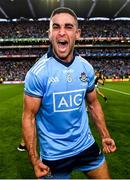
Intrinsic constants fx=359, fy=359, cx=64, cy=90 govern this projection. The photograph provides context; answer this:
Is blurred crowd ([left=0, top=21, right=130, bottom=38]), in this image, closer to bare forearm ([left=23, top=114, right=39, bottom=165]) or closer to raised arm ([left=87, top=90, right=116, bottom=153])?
raised arm ([left=87, top=90, right=116, bottom=153])

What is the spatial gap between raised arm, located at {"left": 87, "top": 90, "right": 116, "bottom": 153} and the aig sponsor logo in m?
0.40

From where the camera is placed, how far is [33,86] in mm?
3475

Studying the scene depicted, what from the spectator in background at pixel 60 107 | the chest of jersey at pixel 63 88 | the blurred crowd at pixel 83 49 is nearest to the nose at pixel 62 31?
the spectator in background at pixel 60 107

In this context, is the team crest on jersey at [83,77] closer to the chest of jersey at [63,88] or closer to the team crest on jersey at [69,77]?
the chest of jersey at [63,88]

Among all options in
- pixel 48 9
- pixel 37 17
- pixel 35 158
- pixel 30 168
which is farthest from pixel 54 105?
pixel 37 17

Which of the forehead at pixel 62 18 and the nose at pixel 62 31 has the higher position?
the forehead at pixel 62 18

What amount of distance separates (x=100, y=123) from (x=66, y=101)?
0.75m

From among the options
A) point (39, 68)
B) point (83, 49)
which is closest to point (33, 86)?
point (39, 68)

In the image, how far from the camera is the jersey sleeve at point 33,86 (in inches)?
137

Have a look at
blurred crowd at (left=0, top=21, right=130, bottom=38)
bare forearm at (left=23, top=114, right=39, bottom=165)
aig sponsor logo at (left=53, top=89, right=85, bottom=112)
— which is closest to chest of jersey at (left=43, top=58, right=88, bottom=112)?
aig sponsor logo at (left=53, top=89, right=85, bottom=112)

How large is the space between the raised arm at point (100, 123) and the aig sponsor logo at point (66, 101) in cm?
40

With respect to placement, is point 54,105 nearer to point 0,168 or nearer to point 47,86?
point 47,86

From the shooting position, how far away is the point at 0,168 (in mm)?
7742

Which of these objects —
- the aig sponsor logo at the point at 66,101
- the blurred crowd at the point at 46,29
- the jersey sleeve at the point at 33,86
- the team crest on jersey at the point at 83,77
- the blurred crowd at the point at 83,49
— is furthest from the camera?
the blurred crowd at the point at 46,29
